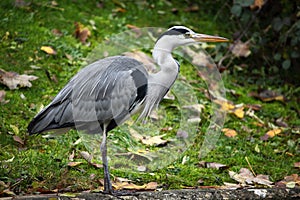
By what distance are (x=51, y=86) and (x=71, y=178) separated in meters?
1.70

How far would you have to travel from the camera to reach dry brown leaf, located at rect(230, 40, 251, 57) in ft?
22.4

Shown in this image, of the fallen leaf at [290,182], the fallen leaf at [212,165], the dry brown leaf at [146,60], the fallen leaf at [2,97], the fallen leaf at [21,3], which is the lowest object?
the fallen leaf at [212,165]

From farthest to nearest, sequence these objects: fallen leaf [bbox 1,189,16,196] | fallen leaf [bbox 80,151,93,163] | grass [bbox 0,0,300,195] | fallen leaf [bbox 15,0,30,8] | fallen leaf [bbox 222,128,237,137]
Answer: fallen leaf [bbox 15,0,30,8]
fallen leaf [bbox 222,128,237,137]
fallen leaf [bbox 80,151,93,163]
grass [bbox 0,0,300,195]
fallen leaf [bbox 1,189,16,196]

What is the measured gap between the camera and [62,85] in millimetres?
5730

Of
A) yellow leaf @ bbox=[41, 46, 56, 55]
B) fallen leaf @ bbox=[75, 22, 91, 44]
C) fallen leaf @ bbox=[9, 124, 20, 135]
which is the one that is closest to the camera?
fallen leaf @ bbox=[9, 124, 20, 135]

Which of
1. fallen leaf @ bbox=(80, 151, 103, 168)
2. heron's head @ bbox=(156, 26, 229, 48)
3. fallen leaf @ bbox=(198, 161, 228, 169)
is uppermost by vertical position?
heron's head @ bbox=(156, 26, 229, 48)

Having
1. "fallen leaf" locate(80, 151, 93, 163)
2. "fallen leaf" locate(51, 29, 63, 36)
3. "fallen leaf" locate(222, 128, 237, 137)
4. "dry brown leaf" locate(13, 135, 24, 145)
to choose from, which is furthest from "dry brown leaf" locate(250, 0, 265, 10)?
"dry brown leaf" locate(13, 135, 24, 145)

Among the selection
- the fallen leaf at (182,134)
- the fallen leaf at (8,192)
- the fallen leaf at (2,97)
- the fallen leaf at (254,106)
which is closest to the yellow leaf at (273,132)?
the fallen leaf at (254,106)

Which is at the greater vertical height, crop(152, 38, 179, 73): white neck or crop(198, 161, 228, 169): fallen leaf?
crop(152, 38, 179, 73): white neck

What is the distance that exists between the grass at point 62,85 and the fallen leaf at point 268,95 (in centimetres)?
6

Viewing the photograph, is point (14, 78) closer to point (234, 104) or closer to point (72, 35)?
point (72, 35)

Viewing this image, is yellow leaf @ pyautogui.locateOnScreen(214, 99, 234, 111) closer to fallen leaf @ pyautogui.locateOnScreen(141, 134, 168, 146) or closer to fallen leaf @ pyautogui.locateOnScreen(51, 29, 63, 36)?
fallen leaf @ pyautogui.locateOnScreen(141, 134, 168, 146)

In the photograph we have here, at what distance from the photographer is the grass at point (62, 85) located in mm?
4316

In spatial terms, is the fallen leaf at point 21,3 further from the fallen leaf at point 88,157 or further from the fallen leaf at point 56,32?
the fallen leaf at point 88,157
